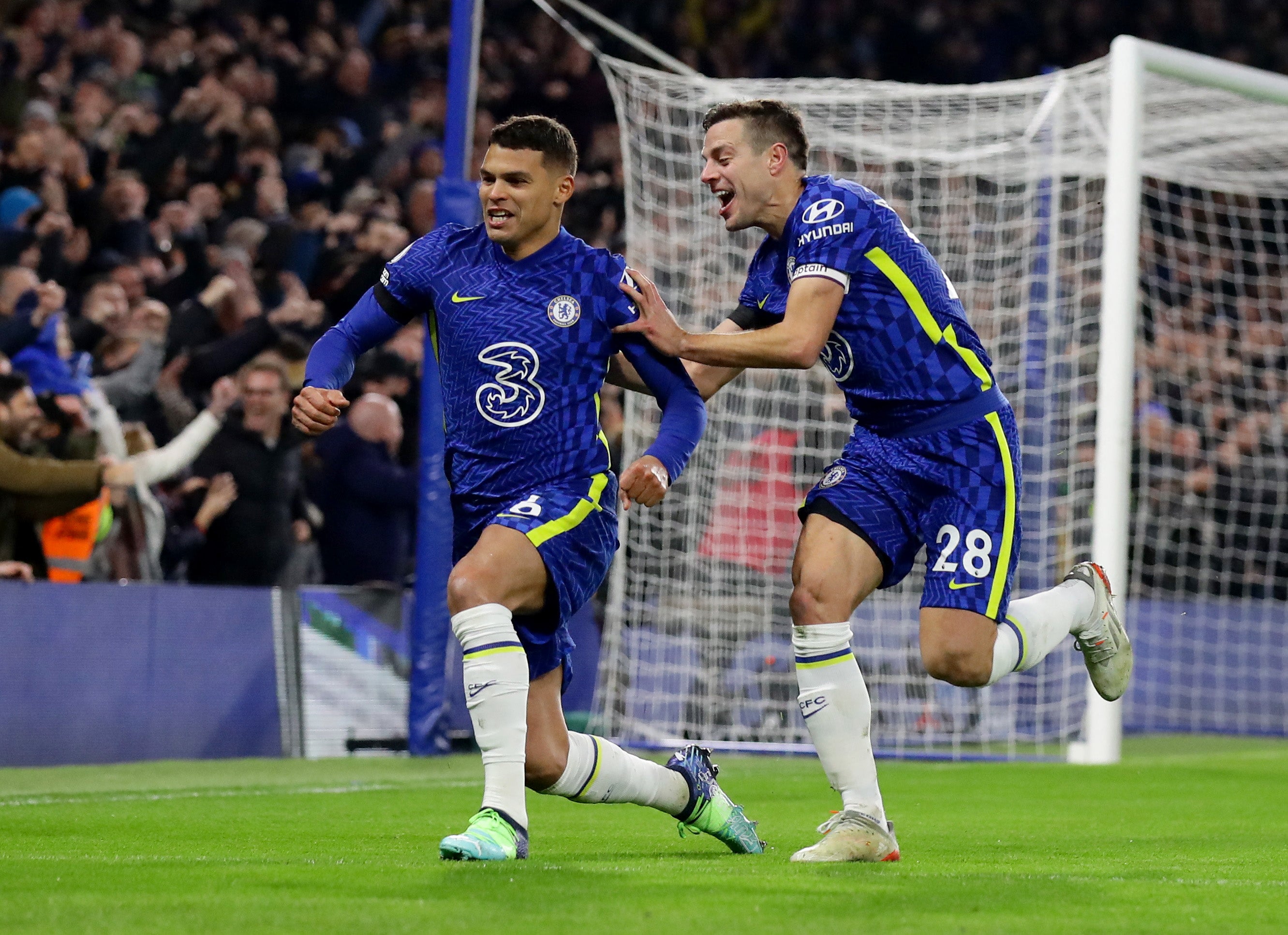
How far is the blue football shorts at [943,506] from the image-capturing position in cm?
542

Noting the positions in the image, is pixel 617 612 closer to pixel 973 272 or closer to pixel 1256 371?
pixel 973 272

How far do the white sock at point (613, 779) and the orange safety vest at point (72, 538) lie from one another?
16.6 ft

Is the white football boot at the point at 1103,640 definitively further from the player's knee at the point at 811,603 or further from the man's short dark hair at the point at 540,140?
the man's short dark hair at the point at 540,140

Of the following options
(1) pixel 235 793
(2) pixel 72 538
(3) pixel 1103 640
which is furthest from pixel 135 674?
(3) pixel 1103 640

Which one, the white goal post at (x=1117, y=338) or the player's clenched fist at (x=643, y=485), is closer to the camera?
the player's clenched fist at (x=643, y=485)

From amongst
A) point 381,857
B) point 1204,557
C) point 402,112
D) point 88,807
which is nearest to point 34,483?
point 88,807

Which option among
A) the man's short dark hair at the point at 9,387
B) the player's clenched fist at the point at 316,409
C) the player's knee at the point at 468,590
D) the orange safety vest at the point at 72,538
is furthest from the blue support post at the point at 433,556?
the player's knee at the point at 468,590

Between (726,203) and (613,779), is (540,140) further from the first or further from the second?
(613,779)

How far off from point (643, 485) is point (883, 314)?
3.43 ft

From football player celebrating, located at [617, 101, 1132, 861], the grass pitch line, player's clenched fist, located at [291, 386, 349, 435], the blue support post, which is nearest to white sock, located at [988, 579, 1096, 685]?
football player celebrating, located at [617, 101, 1132, 861]

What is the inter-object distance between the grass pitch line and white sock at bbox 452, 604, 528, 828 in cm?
302

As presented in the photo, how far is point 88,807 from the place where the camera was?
23.1 ft

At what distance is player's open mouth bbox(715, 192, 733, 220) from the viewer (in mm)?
5531

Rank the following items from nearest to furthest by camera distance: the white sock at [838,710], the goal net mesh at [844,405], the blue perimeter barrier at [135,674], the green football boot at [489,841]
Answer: the green football boot at [489,841] < the white sock at [838,710] < the blue perimeter barrier at [135,674] < the goal net mesh at [844,405]
